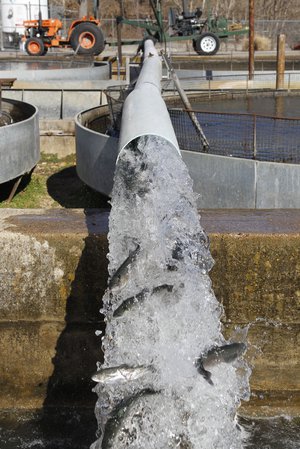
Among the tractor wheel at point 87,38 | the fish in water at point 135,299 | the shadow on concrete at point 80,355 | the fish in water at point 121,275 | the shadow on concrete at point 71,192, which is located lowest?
the shadow on concrete at point 71,192

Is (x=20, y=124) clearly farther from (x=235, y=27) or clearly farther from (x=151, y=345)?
(x=235, y=27)

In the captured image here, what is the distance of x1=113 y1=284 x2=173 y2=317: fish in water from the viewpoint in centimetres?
407

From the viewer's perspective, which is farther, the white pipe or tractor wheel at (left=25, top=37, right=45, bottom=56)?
tractor wheel at (left=25, top=37, right=45, bottom=56)

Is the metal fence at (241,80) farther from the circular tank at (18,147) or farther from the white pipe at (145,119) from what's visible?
the white pipe at (145,119)

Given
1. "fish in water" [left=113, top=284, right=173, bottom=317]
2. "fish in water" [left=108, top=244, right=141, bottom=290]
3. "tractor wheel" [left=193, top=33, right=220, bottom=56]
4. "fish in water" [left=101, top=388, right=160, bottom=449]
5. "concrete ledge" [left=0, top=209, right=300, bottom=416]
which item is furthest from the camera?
"tractor wheel" [left=193, top=33, right=220, bottom=56]

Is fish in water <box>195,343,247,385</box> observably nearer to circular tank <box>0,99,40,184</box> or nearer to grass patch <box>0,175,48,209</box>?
circular tank <box>0,99,40,184</box>

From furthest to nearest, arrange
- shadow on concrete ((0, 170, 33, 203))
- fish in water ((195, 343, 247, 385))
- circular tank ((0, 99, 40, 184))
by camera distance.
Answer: shadow on concrete ((0, 170, 33, 203)), circular tank ((0, 99, 40, 184)), fish in water ((195, 343, 247, 385))

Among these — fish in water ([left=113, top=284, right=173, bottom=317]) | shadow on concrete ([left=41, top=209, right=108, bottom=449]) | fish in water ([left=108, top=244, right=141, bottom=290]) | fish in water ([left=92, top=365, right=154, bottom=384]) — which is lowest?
shadow on concrete ([left=41, top=209, right=108, bottom=449])

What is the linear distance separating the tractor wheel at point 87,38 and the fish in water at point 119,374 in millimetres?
32869

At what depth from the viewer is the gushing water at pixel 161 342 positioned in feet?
13.2

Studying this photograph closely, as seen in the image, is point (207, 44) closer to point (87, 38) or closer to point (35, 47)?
point (87, 38)

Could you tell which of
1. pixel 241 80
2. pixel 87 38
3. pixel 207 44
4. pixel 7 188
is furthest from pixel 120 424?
pixel 207 44

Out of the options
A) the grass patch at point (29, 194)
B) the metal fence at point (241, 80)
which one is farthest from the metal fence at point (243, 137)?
the metal fence at point (241, 80)

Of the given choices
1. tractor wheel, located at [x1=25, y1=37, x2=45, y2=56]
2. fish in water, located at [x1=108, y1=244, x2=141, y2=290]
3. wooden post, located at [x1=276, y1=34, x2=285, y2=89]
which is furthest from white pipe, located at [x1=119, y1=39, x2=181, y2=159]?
tractor wheel, located at [x1=25, y1=37, x2=45, y2=56]
